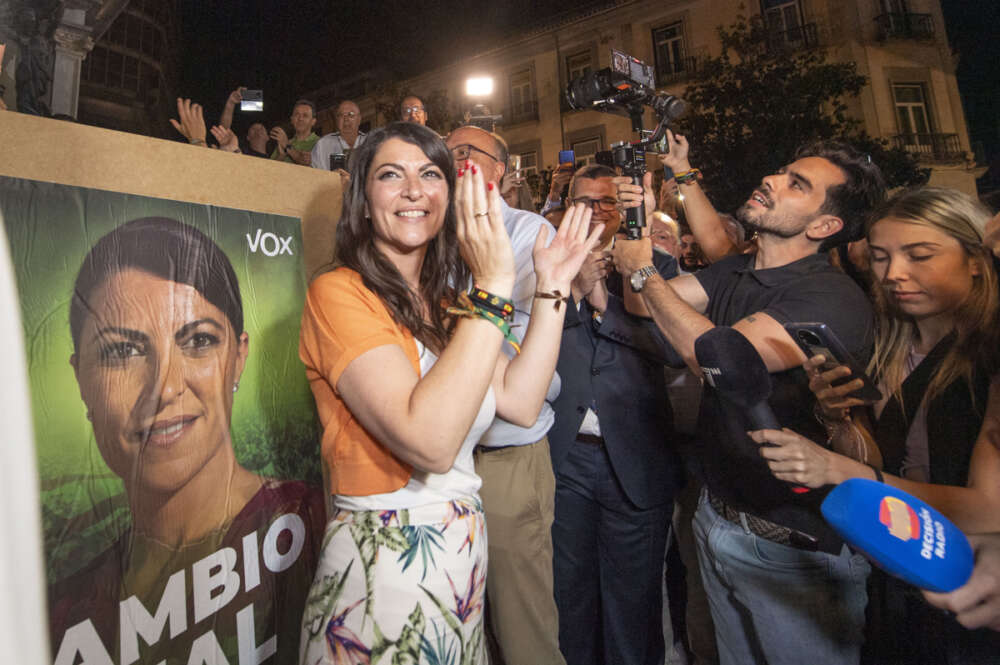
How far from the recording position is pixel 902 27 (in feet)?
44.9

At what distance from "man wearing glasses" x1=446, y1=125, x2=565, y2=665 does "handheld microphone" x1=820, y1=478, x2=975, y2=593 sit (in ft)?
3.60

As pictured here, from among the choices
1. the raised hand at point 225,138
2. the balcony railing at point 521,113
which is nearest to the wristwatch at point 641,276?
the raised hand at point 225,138

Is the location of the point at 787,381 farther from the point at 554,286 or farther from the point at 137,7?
the point at 137,7

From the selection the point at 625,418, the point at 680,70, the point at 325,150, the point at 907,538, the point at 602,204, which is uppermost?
the point at 680,70

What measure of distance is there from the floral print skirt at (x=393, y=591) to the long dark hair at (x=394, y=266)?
440mm

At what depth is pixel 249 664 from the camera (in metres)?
1.65

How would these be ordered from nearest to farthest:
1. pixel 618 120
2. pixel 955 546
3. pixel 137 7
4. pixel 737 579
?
pixel 955 546 → pixel 737 579 → pixel 137 7 → pixel 618 120

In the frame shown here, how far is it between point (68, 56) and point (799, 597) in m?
5.35

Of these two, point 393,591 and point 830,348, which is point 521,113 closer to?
point 830,348

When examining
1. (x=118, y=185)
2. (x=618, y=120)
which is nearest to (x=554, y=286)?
(x=118, y=185)

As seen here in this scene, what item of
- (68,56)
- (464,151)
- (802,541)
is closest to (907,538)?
(802,541)

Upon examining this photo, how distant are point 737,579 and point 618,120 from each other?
17.1m

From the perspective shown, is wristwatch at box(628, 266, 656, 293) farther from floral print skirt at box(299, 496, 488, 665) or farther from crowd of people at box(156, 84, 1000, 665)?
floral print skirt at box(299, 496, 488, 665)

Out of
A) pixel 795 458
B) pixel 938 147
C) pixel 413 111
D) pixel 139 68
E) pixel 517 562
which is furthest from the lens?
pixel 938 147
